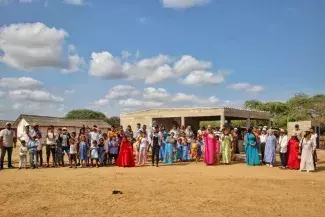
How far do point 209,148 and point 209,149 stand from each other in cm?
5

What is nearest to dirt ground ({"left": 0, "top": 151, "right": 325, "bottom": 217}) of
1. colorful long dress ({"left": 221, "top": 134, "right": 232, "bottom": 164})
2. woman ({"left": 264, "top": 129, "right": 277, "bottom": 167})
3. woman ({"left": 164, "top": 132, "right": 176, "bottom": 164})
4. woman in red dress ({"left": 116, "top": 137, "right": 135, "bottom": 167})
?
woman ({"left": 264, "top": 129, "right": 277, "bottom": 167})

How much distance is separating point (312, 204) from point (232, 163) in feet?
29.6

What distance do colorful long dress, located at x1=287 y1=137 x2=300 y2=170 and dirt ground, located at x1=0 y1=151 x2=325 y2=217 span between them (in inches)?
55.4

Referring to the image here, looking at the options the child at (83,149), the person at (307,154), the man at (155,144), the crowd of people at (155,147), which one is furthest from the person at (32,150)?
the person at (307,154)

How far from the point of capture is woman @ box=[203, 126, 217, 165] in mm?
16516

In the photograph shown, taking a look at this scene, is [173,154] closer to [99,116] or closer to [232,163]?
[232,163]

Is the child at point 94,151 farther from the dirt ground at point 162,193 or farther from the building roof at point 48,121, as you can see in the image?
the building roof at point 48,121

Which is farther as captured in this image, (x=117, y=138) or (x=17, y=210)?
(x=117, y=138)

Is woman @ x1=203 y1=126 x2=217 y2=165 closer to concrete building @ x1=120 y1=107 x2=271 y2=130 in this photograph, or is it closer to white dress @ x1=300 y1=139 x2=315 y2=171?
white dress @ x1=300 y1=139 x2=315 y2=171

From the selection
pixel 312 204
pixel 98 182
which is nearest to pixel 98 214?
pixel 98 182

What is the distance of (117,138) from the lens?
16.4m

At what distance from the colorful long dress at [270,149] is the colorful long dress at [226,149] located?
167cm

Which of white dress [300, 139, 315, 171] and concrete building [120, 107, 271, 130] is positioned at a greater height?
concrete building [120, 107, 271, 130]

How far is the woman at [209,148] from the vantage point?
16.5 metres
